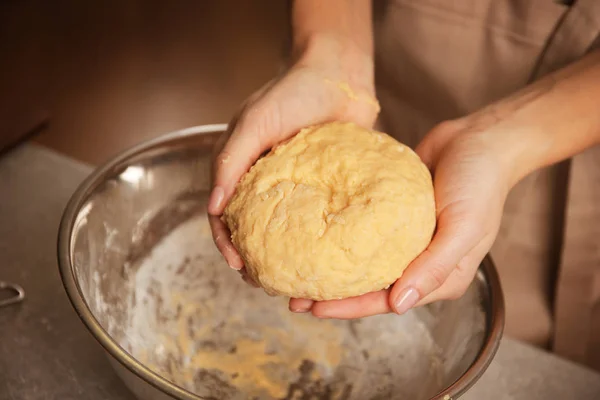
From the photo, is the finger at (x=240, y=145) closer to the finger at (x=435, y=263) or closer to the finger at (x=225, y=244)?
the finger at (x=225, y=244)

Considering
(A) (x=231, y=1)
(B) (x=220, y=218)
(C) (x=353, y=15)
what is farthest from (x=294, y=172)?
(A) (x=231, y=1)

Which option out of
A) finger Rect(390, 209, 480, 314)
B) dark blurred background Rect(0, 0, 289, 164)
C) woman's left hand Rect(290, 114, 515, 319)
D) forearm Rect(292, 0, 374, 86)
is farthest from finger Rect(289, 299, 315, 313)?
dark blurred background Rect(0, 0, 289, 164)

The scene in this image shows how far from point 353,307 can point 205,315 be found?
11.9 inches

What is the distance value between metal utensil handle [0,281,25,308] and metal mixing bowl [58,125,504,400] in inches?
7.5

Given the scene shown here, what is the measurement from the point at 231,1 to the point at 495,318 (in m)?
2.65

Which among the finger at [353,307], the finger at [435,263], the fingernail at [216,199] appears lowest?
the finger at [353,307]

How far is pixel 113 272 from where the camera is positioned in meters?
0.91

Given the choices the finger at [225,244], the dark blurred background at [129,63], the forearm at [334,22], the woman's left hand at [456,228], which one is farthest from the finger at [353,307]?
the dark blurred background at [129,63]

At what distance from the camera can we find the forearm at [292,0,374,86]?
3.36 ft

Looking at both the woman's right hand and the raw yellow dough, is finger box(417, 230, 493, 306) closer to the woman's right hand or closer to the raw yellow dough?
the raw yellow dough

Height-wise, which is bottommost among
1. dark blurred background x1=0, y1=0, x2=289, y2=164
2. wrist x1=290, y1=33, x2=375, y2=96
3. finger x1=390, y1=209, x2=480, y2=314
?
dark blurred background x1=0, y1=0, x2=289, y2=164

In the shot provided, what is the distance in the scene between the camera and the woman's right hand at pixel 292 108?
0.85 meters

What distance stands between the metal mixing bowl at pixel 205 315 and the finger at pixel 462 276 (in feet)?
0.16

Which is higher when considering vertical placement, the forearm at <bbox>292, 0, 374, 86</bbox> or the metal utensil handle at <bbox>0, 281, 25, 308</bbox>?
the forearm at <bbox>292, 0, 374, 86</bbox>
